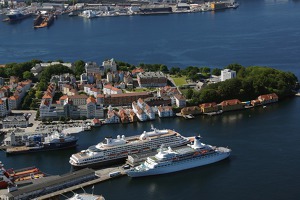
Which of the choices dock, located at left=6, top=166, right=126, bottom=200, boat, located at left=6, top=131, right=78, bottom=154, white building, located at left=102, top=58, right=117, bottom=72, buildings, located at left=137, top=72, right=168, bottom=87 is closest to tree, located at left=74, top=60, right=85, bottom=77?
white building, located at left=102, top=58, right=117, bottom=72

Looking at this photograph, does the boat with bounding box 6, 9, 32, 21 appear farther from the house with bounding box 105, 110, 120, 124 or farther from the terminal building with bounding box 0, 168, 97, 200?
the terminal building with bounding box 0, 168, 97, 200

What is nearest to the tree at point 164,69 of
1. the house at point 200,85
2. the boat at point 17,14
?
the house at point 200,85

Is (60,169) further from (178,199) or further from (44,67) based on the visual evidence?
(44,67)

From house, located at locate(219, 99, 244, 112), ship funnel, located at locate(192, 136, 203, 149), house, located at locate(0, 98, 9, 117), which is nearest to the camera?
ship funnel, located at locate(192, 136, 203, 149)

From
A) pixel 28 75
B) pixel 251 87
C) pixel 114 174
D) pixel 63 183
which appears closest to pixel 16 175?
pixel 63 183

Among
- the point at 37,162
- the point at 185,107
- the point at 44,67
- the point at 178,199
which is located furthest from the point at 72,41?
the point at 178,199

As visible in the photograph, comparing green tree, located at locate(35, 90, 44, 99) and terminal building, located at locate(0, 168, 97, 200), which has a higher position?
green tree, located at locate(35, 90, 44, 99)
